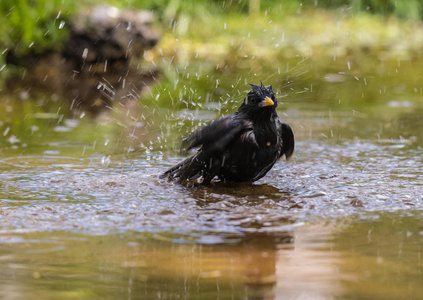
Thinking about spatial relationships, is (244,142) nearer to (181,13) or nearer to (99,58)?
(99,58)

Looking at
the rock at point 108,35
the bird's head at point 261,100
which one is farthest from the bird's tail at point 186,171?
the rock at point 108,35

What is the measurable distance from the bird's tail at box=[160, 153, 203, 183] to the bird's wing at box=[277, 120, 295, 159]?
60 centimetres

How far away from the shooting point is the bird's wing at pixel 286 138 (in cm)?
491

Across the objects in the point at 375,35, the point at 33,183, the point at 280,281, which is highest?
the point at 375,35

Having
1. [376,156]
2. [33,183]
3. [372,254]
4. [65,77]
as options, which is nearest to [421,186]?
[376,156]

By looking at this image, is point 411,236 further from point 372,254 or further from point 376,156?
point 376,156

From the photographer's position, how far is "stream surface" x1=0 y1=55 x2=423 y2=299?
2908 millimetres

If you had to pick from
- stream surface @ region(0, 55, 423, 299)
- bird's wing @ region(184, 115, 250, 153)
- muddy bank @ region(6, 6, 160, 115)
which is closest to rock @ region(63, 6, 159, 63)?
muddy bank @ region(6, 6, 160, 115)

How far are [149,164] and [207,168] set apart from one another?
2.92ft

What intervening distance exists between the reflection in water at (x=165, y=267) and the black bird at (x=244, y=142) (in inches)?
39.3

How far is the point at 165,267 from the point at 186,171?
1837mm

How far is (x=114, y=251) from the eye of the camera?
333cm

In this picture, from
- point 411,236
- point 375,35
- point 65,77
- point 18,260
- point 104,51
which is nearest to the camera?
point 18,260

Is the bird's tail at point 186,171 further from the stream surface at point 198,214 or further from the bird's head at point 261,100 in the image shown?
the bird's head at point 261,100
